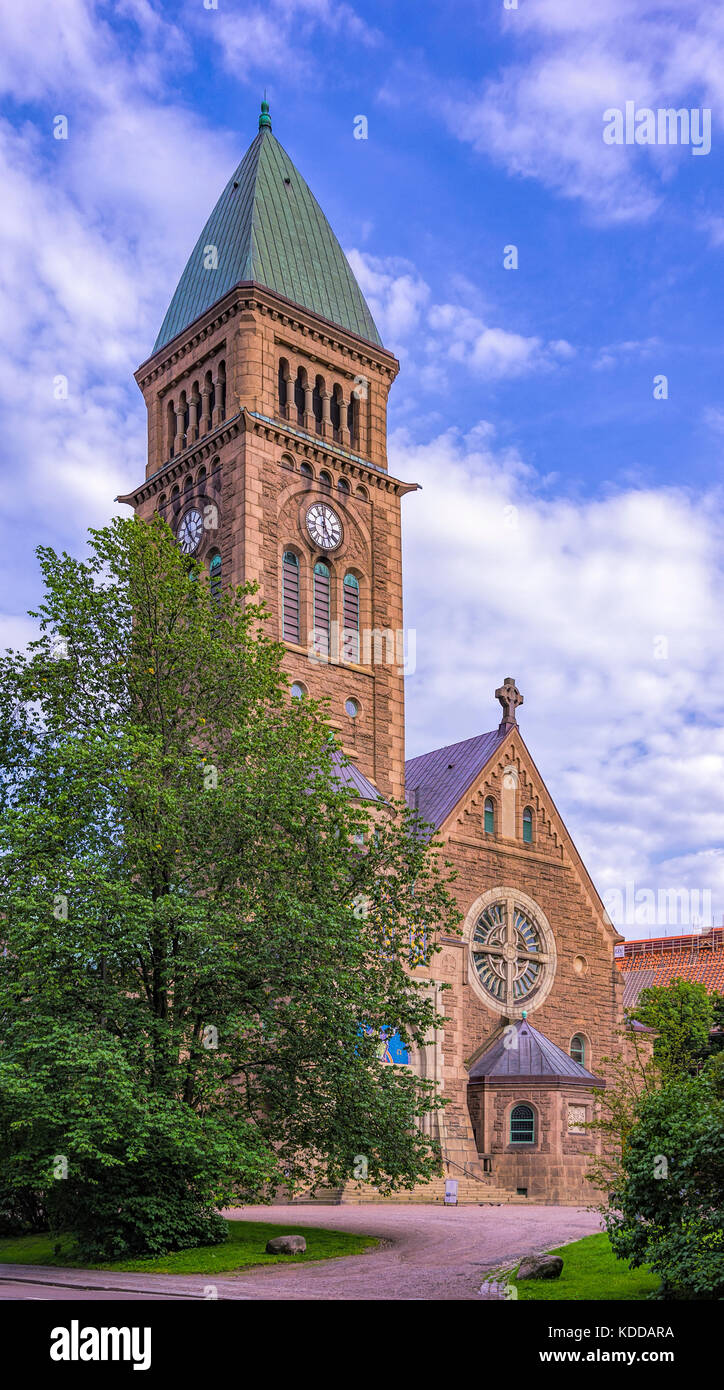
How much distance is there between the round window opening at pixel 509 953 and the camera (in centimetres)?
5091

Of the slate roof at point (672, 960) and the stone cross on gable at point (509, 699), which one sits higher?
the stone cross on gable at point (509, 699)

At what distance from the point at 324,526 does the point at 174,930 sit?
30778mm

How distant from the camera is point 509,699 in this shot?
186 ft

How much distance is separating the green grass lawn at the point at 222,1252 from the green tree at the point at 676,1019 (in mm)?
15915

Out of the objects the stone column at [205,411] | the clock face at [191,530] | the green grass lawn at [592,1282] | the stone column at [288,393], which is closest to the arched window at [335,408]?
the stone column at [288,393]

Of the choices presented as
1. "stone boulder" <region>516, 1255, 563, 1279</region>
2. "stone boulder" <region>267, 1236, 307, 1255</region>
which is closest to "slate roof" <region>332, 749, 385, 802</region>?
"stone boulder" <region>267, 1236, 307, 1255</region>

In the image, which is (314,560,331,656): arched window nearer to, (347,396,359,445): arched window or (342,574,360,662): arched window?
(342,574,360,662): arched window

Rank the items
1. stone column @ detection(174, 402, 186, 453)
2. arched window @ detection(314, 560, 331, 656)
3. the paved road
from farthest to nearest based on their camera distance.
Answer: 1. stone column @ detection(174, 402, 186, 453)
2. arched window @ detection(314, 560, 331, 656)
3. the paved road

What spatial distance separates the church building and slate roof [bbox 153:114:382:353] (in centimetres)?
12

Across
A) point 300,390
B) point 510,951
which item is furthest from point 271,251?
point 510,951

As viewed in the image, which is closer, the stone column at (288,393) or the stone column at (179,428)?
the stone column at (288,393)

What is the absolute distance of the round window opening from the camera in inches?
2004

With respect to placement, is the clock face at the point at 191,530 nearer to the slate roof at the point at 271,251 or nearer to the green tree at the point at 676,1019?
the slate roof at the point at 271,251
